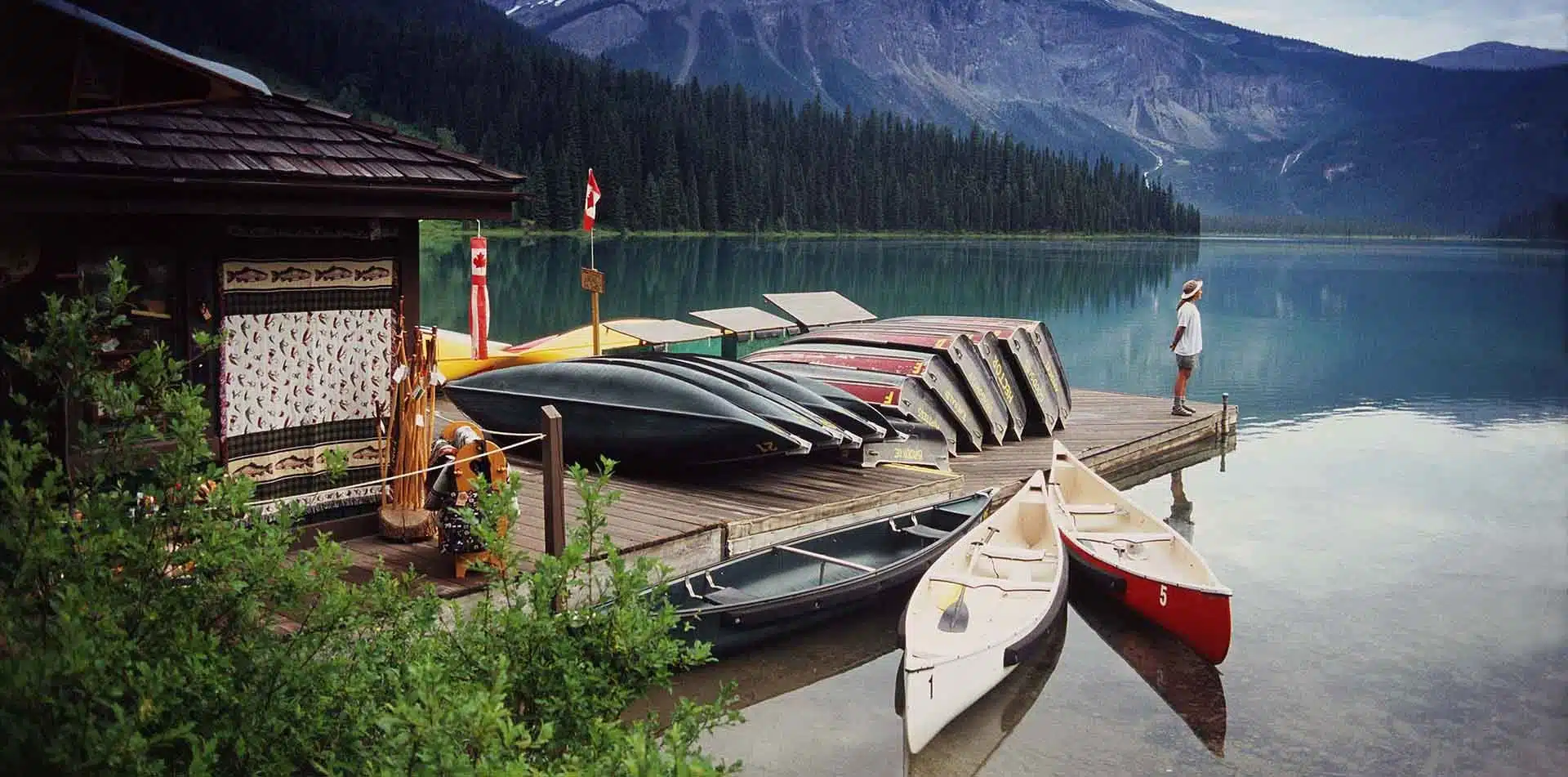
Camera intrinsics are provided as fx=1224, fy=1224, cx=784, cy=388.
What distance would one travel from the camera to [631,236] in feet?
404

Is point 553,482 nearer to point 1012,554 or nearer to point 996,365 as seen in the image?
point 1012,554

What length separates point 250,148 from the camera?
9188 mm

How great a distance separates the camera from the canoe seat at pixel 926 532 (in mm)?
13328

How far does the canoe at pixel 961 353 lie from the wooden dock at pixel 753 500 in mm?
496

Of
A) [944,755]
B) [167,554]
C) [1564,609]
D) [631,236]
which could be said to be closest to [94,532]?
[167,554]

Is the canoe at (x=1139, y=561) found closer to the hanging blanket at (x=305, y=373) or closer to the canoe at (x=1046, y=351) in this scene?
the canoe at (x=1046, y=351)

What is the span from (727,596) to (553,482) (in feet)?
7.41

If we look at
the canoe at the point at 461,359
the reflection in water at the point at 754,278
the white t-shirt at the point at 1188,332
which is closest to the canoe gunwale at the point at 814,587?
the canoe at the point at 461,359

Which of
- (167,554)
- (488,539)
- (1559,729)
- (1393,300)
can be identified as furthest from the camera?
(1393,300)

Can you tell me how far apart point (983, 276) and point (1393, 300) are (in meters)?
24.5

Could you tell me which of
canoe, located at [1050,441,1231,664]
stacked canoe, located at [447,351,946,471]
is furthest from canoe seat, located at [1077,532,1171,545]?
stacked canoe, located at [447,351,946,471]

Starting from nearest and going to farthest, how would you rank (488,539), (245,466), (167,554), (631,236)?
(167,554)
(488,539)
(245,466)
(631,236)

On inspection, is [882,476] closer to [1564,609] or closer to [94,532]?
[1564,609]

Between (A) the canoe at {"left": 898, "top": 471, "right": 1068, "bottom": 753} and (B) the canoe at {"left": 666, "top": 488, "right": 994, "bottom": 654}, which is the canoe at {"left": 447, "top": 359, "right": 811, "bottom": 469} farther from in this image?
(A) the canoe at {"left": 898, "top": 471, "right": 1068, "bottom": 753}
